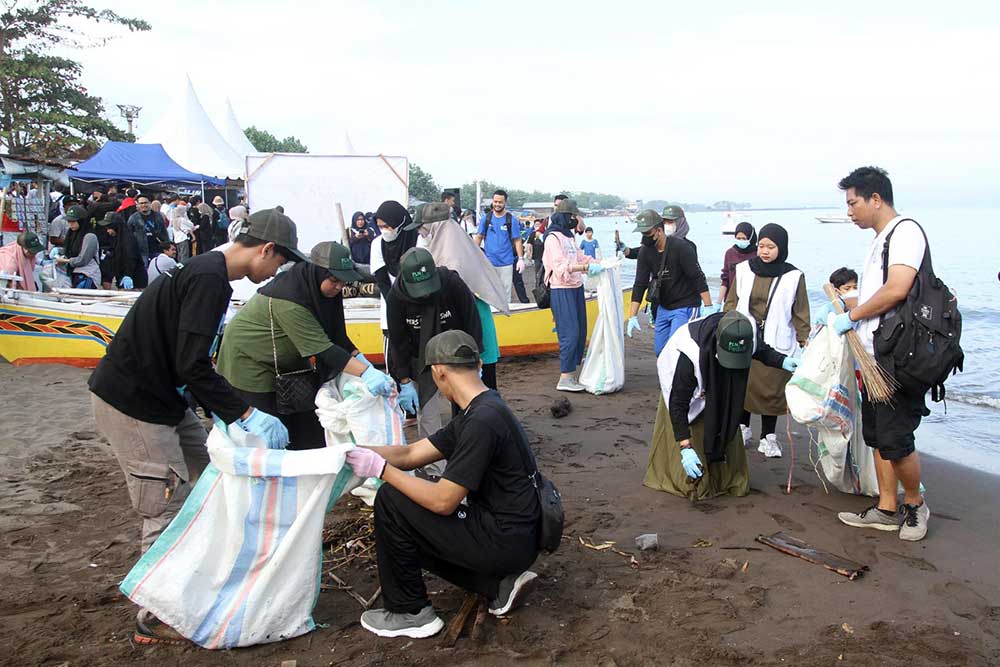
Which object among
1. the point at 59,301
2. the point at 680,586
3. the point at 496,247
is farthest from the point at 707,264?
the point at 680,586

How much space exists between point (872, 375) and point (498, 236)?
294 inches

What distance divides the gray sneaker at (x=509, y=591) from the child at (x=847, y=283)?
3516 mm

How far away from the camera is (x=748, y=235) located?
755 centimetres

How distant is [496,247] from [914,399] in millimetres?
7583

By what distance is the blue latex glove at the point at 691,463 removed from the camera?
439 centimetres

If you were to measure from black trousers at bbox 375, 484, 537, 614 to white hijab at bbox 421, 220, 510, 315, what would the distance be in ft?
7.88

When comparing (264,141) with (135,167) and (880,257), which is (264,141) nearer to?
(135,167)

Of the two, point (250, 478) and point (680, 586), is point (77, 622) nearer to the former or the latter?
point (250, 478)

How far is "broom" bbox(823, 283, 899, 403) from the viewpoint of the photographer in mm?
3895

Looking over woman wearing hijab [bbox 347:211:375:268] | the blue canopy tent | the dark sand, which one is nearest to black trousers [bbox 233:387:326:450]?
the dark sand

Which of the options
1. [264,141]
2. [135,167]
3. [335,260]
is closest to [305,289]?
[335,260]

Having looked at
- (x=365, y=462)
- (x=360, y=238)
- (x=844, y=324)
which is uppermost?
(x=360, y=238)

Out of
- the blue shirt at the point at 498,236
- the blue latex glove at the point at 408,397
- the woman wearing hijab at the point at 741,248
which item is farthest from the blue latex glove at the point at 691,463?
the blue shirt at the point at 498,236

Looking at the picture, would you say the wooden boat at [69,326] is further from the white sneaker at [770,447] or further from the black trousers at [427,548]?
the black trousers at [427,548]
